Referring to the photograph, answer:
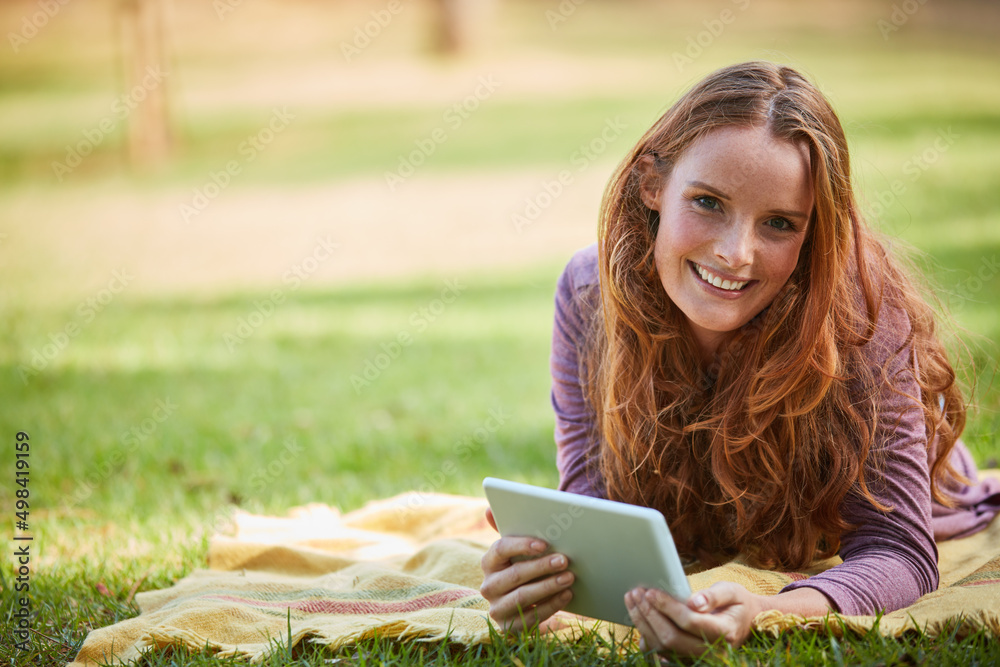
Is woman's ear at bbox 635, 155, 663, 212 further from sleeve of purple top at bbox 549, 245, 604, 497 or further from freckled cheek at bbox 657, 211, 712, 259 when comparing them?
sleeve of purple top at bbox 549, 245, 604, 497

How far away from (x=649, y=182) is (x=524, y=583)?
3.66 ft

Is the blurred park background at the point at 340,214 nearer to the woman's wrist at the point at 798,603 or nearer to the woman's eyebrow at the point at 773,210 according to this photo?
the woman's eyebrow at the point at 773,210

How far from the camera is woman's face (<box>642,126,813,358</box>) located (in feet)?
7.63

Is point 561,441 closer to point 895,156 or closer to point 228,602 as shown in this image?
point 228,602

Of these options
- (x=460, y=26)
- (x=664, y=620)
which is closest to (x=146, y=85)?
(x=460, y=26)

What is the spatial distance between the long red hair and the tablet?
49cm

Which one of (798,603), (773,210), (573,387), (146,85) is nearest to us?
(798,603)

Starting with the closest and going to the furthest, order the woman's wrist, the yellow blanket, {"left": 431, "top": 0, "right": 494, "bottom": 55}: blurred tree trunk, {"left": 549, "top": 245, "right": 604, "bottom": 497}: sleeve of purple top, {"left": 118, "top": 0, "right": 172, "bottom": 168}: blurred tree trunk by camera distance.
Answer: the woman's wrist < the yellow blanket < {"left": 549, "top": 245, "right": 604, "bottom": 497}: sleeve of purple top < {"left": 118, "top": 0, "right": 172, "bottom": 168}: blurred tree trunk < {"left": 431, "top": 0, "right": 494, "bottom": 55}: blurred tree trunk

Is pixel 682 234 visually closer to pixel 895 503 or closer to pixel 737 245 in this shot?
pixel 737 245

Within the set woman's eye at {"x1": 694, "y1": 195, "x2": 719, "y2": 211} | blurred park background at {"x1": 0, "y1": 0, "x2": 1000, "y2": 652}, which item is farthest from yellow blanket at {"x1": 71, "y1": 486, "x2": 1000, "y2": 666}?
woman's eye at {"x1": 694, "y1": 195, "x2": 719, "y2": 211}

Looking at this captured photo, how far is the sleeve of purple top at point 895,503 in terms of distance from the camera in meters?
2.40

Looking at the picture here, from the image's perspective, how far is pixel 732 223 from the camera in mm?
2357

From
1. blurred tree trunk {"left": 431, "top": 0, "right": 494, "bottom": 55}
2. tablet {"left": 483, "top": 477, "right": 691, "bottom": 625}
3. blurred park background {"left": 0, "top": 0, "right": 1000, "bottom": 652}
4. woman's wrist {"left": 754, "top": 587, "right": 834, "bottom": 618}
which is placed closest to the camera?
tablet {"left": 483, "top": 477, "right": 691, "bottom": 625}

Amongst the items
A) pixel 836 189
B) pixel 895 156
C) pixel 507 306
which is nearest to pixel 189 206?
pixel 507 306
